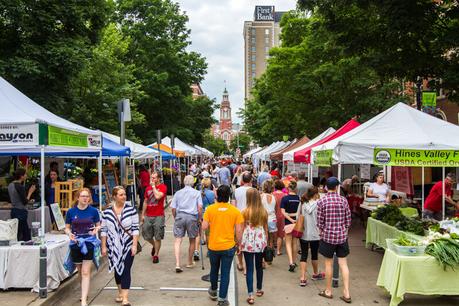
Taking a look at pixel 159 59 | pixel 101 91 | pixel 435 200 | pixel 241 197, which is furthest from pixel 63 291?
pixel 159 59

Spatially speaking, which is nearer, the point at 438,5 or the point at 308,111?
the point at 438,5

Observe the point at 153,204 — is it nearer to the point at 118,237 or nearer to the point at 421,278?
the point at 118,237

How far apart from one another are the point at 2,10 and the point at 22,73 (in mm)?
2157

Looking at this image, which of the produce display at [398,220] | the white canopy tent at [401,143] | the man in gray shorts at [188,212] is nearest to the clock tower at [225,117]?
the white canopy tent at [401,143]

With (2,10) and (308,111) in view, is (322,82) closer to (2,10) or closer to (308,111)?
(308,111)

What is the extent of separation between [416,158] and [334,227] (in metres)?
2.99

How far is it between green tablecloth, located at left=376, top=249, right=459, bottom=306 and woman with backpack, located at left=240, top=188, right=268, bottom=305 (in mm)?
1922

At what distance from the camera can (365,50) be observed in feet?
40.5

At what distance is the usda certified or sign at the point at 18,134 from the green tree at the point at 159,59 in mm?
27174

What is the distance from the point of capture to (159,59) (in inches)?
1387

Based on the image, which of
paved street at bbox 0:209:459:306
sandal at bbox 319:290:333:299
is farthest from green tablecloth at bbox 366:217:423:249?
sandal at bbox 319:290:333:299

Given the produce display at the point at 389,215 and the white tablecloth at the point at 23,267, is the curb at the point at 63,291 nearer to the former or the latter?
the white tablecloth at the point at 23,267

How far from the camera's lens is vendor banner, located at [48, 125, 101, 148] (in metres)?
7.02

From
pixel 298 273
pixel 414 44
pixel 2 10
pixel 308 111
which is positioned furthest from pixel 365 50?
pixel 308 111
